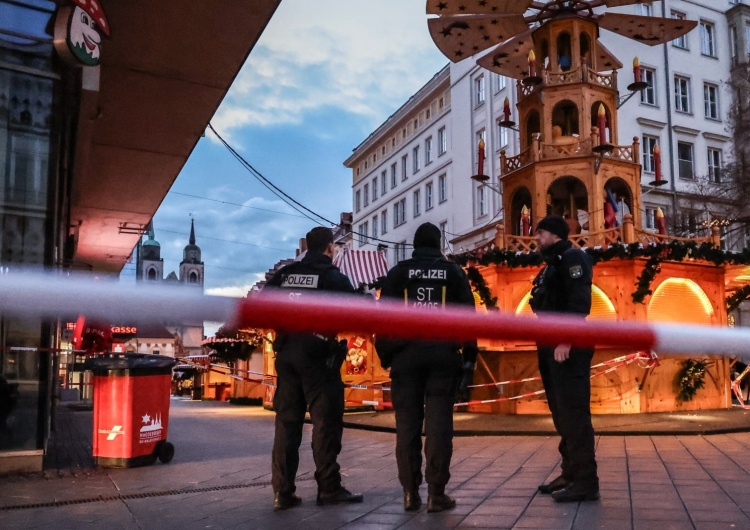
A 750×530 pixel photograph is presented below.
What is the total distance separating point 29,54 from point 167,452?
4419mm

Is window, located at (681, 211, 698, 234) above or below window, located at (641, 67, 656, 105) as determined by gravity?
below

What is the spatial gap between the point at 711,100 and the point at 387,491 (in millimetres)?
38058

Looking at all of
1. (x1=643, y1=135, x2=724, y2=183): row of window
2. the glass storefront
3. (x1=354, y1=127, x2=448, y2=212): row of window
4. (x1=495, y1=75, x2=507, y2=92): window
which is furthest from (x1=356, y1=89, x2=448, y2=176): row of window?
the glass storefront

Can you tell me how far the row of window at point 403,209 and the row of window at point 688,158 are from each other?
1240cm

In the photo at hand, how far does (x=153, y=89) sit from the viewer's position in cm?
993

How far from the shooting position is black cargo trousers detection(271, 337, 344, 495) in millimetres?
5289

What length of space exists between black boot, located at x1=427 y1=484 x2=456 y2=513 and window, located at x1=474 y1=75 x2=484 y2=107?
3682cm

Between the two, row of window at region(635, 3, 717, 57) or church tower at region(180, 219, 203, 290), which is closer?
row of window at region(635, 3, 717, 57)

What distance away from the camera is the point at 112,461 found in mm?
7695

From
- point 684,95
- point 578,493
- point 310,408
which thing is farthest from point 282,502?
point 684,95

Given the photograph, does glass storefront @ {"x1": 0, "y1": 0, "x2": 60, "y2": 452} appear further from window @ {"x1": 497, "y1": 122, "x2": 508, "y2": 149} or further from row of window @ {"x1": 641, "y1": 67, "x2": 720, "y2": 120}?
row of window @ {"x1": 641, "y1": 67, "x2": 720, "y2": 120}

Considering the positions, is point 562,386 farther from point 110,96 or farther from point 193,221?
point 193,221

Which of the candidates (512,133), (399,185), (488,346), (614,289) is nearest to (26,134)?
(488,346)

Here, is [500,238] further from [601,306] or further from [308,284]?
[308,284]
